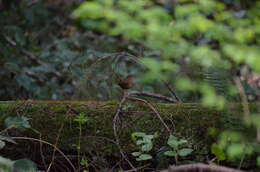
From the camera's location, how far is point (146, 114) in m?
1.51

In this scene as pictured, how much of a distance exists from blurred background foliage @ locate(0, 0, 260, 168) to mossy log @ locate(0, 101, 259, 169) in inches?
4.4

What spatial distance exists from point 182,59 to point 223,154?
7.94 feet

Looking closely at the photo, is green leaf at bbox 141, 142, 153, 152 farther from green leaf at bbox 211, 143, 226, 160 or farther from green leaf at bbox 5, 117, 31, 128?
green leaf at bbox 5, 117, 31, 128

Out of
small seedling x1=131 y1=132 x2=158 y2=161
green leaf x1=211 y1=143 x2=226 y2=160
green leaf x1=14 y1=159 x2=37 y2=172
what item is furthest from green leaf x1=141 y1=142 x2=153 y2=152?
green leaf x1=14 y1=159 x2=37 y2=172

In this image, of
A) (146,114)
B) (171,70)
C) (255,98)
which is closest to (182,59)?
(171,70)

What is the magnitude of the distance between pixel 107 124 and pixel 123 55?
48cm

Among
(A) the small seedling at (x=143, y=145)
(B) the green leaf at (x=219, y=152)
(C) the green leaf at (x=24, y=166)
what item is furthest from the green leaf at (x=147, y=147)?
(C) the green leaf at (x=24, y=166)

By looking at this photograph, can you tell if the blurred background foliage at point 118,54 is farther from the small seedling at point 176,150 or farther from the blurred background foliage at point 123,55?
the small seedling at point 176,150

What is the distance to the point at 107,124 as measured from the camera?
4.90 ft

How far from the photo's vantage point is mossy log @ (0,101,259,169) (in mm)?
1425

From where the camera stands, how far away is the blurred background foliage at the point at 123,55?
196 cm

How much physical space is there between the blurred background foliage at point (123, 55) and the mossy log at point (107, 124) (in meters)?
0.11

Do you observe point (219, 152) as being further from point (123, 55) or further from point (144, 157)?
point (123, 55)

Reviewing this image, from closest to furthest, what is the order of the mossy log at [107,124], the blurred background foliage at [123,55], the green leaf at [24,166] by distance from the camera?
the green leaf at [24,166]
the mossy log at [107,124]
the blurred background foliage at [123,55]
